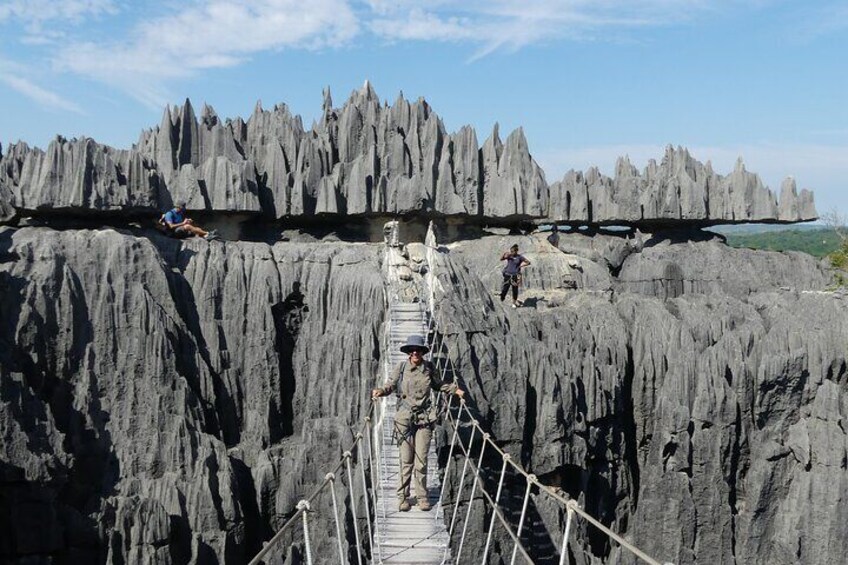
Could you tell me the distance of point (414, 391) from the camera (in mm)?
9445

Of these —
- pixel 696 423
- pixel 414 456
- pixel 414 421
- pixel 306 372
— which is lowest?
pixel 696 423

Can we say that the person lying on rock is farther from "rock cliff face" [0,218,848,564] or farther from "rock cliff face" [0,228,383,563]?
"rock cliff face" [0,218,848,564]

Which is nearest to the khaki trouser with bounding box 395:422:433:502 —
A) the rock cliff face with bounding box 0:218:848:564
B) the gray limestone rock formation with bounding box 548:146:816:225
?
the rock cliff face with bounding box 0:218:848:564

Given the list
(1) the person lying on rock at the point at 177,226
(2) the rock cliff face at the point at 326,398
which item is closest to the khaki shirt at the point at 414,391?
(2) the rock cliff face at the point at 326,398

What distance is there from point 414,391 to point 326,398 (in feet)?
32.4

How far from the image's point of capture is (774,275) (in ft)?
104

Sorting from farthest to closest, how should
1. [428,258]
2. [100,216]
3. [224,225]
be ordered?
[224,225] < [100,216] < [428,258]

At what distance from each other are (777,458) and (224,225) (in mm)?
16006

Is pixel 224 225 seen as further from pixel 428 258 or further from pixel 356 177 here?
pixel 428 258

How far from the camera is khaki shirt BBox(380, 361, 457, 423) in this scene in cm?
944

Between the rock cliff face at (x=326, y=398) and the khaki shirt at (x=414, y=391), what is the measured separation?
6527mm

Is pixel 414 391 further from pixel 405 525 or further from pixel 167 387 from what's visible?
pixel 167 387

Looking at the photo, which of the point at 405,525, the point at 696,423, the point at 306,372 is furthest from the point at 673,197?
the point at 405,525

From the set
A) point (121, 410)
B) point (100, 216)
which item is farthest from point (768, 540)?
point (100, 216)
